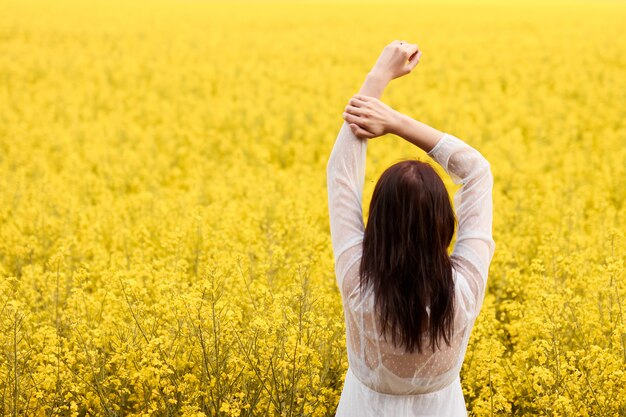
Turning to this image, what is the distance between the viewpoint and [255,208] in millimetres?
6738

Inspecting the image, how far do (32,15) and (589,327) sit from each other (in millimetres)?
28665

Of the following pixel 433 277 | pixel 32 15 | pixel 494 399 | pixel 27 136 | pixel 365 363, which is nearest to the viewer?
pixel 433 277

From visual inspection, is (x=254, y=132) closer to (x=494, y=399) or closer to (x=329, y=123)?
(x=329, y=123)

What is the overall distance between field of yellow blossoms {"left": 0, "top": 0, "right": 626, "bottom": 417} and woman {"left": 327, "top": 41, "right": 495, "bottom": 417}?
1.09m

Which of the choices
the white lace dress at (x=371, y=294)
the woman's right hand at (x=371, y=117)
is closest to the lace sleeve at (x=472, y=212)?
the white lace dress at (x=371, y=294)

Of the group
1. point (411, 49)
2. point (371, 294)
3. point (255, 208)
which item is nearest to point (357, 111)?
point (411, 49)

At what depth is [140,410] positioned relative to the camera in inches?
129

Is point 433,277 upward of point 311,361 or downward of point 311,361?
upward

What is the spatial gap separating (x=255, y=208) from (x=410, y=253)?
16.7 ft

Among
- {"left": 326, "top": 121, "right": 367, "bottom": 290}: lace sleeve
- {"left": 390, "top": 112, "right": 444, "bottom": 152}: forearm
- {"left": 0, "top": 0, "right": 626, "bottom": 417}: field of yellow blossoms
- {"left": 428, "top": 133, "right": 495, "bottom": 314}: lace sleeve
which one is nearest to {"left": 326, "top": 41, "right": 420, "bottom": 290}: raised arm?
{"left": 326, "top": 121, "right": 367, "bottom": 290}: lace sleeve

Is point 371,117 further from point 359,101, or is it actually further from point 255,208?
point 255,208

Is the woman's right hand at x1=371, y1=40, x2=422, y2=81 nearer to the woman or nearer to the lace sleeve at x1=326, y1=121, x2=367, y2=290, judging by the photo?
the woman

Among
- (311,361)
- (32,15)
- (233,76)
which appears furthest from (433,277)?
(32,15)

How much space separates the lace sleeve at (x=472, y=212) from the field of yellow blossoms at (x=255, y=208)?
1215 millimetres
